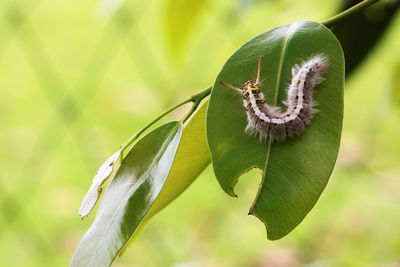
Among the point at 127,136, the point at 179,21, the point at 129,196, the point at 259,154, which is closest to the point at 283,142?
the point at 259,154

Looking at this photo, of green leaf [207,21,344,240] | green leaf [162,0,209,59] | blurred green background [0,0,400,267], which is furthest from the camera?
blurred green background [0,0,400,267]

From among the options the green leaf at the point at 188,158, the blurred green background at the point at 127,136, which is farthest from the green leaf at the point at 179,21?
the green leaf at the point at 188,158

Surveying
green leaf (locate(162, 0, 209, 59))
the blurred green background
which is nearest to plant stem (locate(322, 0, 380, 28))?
green leaf (locate(162, 0, 209, 59))

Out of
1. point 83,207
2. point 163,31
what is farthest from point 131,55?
point 83,207

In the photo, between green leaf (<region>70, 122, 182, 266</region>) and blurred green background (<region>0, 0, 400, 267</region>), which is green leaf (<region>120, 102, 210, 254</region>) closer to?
green leaf (<region>70, 122, 182, 266</region>)

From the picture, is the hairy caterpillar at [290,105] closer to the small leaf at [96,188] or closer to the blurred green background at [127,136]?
the small leaf at [96,188]
